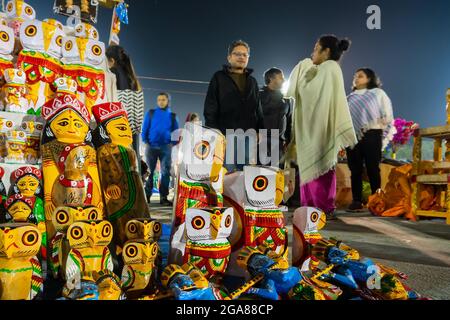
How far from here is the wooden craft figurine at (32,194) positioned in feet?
4.23

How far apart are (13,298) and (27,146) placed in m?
0.70

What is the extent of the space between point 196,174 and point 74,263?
521mm

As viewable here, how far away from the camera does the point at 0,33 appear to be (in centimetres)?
152

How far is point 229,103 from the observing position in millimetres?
2209

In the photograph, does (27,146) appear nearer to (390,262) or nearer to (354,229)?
(390,262)

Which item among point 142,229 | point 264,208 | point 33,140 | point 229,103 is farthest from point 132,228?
point 229,103

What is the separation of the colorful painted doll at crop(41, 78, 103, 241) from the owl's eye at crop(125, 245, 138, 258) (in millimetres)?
300

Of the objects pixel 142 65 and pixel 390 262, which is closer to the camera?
pixel 390 262

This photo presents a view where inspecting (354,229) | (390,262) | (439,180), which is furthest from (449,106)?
(390,262)

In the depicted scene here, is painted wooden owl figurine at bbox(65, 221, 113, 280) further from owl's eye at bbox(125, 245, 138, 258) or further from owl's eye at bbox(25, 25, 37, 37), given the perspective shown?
owl's eye at bbox(25, 25, 37, 37)

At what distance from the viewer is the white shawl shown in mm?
2795

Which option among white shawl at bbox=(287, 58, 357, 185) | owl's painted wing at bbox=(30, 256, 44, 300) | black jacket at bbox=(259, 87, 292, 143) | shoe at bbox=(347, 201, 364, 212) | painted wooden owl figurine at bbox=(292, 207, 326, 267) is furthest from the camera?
shoe at bbox=(347, 201, 364, 212)

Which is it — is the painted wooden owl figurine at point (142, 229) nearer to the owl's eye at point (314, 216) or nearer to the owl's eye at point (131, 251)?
the owl's eye at point (131, 251)

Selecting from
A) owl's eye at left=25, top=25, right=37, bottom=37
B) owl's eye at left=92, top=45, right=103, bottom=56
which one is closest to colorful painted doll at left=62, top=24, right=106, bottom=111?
owl's eye at left=92, top=45, right=103, bottom=56
